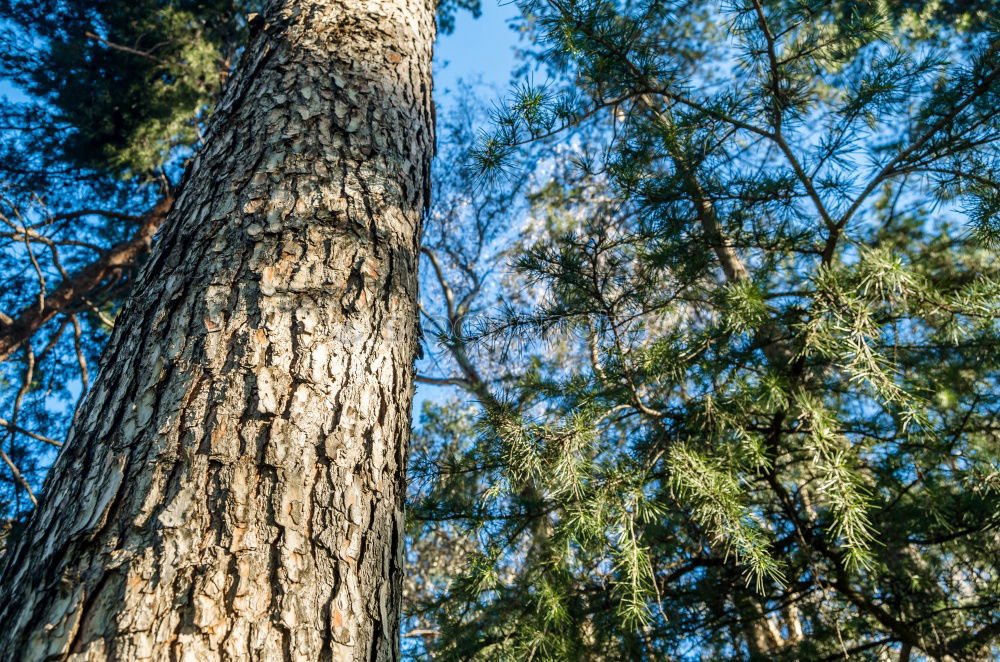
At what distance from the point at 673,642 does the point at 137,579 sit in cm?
187

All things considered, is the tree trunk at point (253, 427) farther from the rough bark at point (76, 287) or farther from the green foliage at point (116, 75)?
the green foliage at point (116, 75)

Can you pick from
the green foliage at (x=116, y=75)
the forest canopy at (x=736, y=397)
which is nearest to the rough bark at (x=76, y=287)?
the green foliage at (x=116, y=75)

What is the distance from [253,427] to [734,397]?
5.08ft

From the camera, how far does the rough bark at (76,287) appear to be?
4.12 m

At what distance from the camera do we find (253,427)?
957 mm

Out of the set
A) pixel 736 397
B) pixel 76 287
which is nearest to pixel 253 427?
pixel 736 397

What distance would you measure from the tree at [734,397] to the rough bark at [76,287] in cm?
304

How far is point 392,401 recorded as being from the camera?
3.80 feet

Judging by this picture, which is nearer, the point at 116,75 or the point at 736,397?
the point at 736,397

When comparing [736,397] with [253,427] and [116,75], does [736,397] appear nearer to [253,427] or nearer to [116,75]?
[253,427]

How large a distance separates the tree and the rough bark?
304cm

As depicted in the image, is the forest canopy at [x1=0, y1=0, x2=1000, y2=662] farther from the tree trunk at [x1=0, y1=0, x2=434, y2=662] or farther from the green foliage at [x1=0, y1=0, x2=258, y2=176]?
the green foliage at [x1=0, y1=0, x2=258, y2=176]

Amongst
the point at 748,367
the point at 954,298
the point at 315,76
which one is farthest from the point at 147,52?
the point at 954,298

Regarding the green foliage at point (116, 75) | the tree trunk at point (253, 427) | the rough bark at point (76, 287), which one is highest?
the green foliage at point (116, 75)
